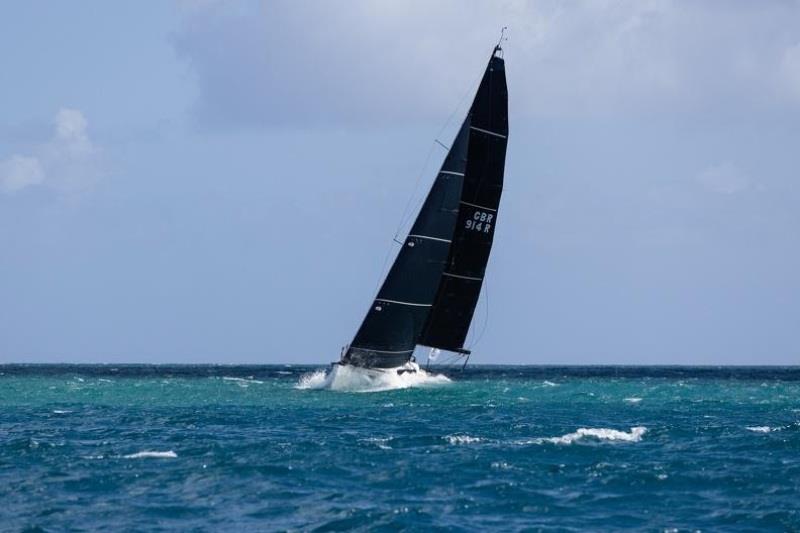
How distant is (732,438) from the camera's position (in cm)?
4038

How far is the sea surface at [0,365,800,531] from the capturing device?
25.8 metres

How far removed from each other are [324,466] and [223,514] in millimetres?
6747

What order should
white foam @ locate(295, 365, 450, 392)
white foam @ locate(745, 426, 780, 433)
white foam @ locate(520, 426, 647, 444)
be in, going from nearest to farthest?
1. white foam @ locate(520, 426, 647, 444)
2. white foam @ locate(745, 426, 780, 433)
3. white foam @ locate(295, 365, 450, 392)

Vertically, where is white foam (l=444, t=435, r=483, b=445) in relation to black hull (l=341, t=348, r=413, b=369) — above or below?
below

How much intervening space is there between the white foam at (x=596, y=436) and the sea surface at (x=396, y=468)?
0.25ft

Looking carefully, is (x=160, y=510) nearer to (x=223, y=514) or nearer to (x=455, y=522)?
(x=223, y=514)

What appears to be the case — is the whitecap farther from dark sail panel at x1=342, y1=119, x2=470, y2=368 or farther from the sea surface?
dark sail panel at x1=342, y1=119, x2=470, y2=368

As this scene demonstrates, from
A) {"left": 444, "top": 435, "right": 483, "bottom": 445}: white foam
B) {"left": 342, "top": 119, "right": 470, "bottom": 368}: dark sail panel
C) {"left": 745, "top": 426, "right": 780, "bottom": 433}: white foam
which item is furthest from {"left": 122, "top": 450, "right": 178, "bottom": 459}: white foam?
{"left": 342, "top": 119, "right": 470, "bottom": 368}: dark sail panel

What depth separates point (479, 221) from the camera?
2530 inches

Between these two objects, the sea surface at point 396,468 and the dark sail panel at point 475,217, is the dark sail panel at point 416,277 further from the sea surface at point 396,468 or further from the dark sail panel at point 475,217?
the sea surface at point 396,468

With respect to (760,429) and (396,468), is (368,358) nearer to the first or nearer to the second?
(760,429)

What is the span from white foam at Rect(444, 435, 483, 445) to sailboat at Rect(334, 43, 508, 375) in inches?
964

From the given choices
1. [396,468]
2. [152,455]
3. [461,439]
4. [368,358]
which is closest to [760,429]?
[461,439]

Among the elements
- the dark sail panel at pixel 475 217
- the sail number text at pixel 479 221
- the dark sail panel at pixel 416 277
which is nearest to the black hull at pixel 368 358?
the dark sail panel at pixel 416 277
